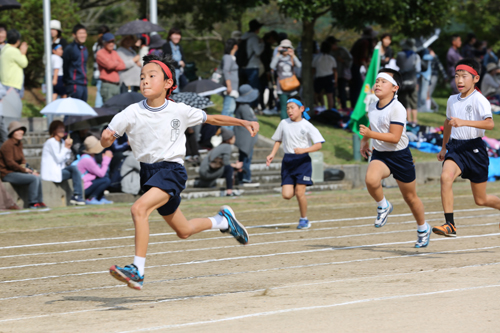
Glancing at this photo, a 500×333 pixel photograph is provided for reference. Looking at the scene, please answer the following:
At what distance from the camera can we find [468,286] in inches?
238

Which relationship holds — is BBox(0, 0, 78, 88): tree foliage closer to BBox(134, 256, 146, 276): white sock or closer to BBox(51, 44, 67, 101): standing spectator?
BBox(51, 44, 67, 101): standing spectator

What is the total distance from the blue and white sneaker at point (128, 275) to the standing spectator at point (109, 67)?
451 inches

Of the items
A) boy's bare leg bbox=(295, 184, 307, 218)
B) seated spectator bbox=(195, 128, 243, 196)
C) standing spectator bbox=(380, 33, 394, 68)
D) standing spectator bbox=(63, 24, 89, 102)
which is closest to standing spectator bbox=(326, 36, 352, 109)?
standing spectator bbox=(380, 33, 394, 68)

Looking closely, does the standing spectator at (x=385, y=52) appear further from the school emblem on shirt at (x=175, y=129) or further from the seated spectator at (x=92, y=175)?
the school emblem on shirt at (x=175, y=129)

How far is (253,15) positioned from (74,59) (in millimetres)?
22490

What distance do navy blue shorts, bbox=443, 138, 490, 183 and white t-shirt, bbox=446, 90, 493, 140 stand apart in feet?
0.27

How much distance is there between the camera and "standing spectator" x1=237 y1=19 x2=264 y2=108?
19281 millimetres

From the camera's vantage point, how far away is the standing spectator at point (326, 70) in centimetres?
2152

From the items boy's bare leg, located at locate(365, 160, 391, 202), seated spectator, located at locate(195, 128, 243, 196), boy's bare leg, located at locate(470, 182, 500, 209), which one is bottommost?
seated spectator, located at locate(195, 128, 243, 196)

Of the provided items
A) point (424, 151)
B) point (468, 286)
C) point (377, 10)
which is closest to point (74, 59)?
point (377, 10)

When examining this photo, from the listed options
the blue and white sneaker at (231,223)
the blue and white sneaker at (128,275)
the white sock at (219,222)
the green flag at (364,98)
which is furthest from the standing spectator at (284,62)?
the blue and white sneaker at (128,275)

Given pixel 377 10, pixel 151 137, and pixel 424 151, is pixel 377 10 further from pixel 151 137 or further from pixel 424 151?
pixel 151 137

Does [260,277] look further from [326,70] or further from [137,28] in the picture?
[326,70]

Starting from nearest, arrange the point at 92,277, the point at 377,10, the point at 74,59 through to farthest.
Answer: the point at 92,277, the point at 74,59, the point at 377,10
